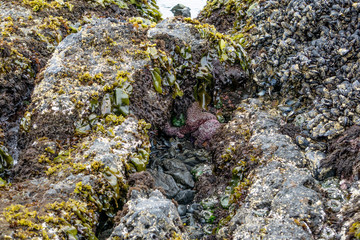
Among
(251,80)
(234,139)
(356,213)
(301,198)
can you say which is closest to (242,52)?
(251,80)

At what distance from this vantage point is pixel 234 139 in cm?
393

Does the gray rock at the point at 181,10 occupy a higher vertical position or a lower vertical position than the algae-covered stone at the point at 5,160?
higher

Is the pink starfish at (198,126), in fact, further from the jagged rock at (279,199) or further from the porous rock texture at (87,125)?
the jagged rock at (279,199)

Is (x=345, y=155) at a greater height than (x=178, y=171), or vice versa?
(x=345, y=155)

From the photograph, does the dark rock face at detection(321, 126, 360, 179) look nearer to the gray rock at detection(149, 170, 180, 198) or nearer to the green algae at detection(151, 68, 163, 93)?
the gray rock at detection(149, 170, 180, 198)

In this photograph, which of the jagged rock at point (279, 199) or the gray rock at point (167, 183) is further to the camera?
the gray rock at point (167, 183)

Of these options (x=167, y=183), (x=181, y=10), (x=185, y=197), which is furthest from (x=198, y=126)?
(x=181, y=10)

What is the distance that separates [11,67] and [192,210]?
10.2 feet

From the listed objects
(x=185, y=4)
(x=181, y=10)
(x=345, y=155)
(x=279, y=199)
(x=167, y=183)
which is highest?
(x=345, y=155)

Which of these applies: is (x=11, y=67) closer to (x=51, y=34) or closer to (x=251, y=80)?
(x=51, y=34)

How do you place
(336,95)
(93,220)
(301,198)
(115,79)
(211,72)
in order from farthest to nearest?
1. (211,72)
2. (115,79)
3. (336,95)
4. (93,220)
5. (301,198)

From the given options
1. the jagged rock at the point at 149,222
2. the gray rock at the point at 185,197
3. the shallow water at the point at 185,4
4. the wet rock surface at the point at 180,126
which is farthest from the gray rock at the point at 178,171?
the shallow water at the point at 185,4

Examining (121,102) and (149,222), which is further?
(121,102)

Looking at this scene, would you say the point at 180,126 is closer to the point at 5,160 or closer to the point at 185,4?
the point at 5,160
